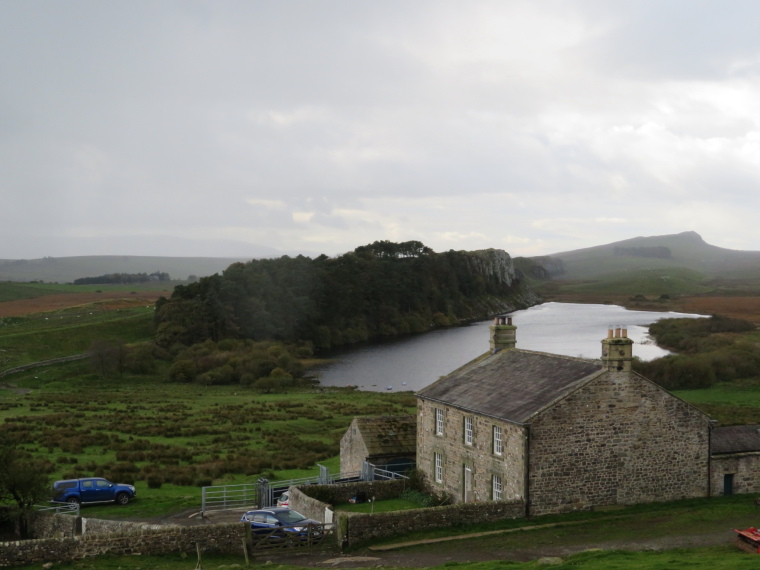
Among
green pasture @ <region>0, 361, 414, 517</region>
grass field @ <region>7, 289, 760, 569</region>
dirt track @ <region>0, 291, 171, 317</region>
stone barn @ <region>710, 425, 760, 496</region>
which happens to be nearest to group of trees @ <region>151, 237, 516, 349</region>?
grass field @ <region>7, 289, 760, 569</region>

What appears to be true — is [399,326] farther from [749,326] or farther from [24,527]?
[24,527]

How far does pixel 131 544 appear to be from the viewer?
2122 cm

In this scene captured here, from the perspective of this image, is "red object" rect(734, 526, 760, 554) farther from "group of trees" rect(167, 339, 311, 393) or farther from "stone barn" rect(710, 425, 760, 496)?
"group of trees" rect(167, 339, 311, 393)

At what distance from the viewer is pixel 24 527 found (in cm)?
2627

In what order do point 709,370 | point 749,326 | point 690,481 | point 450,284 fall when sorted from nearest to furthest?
point 690,481
point 709,370
point 749,326
point 450,284

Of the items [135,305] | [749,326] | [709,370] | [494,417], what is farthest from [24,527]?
[135,305]

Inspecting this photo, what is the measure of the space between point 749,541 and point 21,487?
76.4 ft

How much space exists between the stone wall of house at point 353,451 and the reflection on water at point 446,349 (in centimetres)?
4830

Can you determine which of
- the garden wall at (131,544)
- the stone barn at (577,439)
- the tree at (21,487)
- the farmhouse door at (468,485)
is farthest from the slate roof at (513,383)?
the tree at (21,487)

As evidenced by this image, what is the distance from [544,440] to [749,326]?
107 meters

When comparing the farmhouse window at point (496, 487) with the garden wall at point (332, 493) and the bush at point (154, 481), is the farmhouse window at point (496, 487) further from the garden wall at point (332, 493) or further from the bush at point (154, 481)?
the bush at point (154, 481)

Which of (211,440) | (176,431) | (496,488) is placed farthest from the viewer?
(176,431)

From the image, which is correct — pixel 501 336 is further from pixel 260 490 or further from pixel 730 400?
pixel 730 400

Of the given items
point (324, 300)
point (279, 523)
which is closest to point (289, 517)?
point (279, 523)
